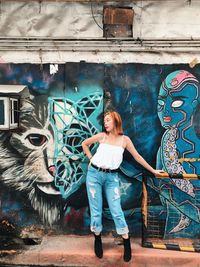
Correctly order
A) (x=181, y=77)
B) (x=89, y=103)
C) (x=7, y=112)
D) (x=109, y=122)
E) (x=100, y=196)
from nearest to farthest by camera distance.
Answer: (x=109, y=122) < (x=100, y=196) < (x=7, y=112) < (x=181, y=77) < (x=89, y=103)

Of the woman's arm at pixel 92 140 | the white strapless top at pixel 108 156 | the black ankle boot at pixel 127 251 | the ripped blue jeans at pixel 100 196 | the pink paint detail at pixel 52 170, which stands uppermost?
the woman's arm at pixel 92 140

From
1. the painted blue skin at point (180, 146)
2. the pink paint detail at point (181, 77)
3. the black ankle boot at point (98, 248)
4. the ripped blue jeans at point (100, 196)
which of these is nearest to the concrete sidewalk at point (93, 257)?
the black ankle boot at point (98, 248)

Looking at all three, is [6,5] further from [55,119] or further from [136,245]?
[136,245]

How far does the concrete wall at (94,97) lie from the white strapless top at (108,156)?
75 cm

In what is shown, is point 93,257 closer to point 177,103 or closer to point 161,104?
point 161,104

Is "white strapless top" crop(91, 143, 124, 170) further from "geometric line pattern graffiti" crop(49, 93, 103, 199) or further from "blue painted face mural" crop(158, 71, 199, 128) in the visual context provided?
"blue painted face mural" crop(158, 71, 199, 128)

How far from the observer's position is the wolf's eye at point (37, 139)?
5.76 meters

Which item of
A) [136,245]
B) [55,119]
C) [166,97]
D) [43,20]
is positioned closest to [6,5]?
[43,20]

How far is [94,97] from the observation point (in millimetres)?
5641

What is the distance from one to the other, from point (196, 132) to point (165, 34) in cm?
151

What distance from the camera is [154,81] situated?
219 inches

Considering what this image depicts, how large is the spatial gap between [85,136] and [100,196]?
1.05 metres

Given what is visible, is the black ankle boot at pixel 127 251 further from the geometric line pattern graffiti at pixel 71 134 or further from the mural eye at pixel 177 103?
the mural eye at pixel 177 103

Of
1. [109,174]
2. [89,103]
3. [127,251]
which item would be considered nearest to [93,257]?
[127,251]
